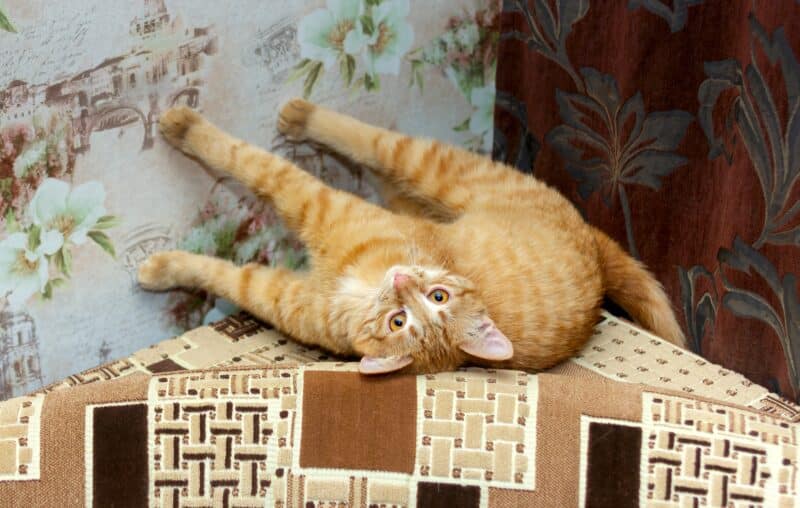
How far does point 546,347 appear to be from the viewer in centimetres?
145

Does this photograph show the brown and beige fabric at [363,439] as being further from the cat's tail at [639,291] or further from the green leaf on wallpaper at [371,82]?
the green leaf on wallpaper at [371,82]

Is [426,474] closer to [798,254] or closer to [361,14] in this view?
[798,254]

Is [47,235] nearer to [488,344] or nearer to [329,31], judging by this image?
[329,31]

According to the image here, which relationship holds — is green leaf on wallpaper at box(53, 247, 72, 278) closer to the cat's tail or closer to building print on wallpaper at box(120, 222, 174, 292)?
building print on wallpaper at box(120, 222, 174, 292)

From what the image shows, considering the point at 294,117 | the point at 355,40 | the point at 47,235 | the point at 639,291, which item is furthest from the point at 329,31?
the point at 639,291

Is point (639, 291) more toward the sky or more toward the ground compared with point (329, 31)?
more toward the ground

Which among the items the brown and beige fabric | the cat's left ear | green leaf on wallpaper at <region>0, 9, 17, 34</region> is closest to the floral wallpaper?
green leaf on wallpaper at <region>0, 9, 17, 34</region>

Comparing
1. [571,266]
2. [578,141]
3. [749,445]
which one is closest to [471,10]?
[578,141]

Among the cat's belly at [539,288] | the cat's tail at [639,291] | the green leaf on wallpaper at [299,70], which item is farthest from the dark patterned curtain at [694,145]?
the green leaf on wallpaper at [299,70]

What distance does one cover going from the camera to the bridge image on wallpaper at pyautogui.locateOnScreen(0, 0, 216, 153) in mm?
1320

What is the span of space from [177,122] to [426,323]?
61 centimetres

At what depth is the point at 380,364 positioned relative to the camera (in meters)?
1.28

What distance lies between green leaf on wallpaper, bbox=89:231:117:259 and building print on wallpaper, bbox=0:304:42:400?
0.18 meters

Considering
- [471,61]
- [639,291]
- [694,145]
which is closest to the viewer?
[694,145]
